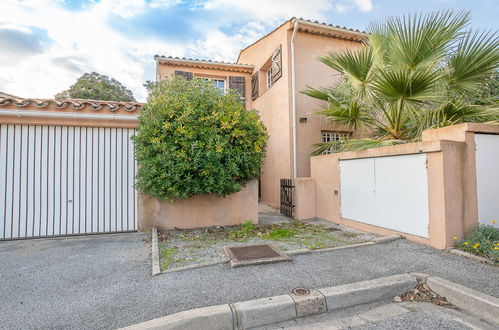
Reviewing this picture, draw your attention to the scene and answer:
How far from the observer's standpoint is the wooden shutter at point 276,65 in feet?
31.2

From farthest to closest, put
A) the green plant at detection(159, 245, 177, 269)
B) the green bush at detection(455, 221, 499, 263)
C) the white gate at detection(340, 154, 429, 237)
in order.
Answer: the white gate at detection(340, 154, 429, 237)
the green plant at detection(159, 245, 177, 269)
the green bush at detection(455, 221, 499, 263)

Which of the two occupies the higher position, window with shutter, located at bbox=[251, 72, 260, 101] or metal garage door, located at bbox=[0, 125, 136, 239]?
window with shutter, located at bbox=[251, 72, 260, 101]

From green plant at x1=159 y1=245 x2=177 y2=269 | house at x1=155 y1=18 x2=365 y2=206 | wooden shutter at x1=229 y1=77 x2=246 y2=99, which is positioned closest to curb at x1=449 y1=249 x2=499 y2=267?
green plant at x1=159 y1=245 x2=177 y2=269

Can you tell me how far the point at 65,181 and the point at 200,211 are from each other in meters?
3.35

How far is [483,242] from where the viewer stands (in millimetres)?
3820

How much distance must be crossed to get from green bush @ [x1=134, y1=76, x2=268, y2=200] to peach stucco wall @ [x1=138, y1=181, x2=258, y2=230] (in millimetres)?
476

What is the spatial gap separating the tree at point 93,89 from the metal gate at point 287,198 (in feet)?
65.5

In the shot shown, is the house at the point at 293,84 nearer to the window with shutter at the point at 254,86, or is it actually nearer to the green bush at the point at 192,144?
the window with shutter at the point at 254,86

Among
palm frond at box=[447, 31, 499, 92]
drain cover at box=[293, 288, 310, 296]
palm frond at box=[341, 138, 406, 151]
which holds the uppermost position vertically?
palm frond at box=[447, 31, 499, 92]

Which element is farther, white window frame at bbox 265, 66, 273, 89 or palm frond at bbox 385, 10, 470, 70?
white window frame at bbox 265, 66, 273, 89

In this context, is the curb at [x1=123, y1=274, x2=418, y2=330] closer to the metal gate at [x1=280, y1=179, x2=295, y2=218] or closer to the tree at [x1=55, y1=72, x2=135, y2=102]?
the metal gate at [x1=280, y1=179, x2=295, y2=218]

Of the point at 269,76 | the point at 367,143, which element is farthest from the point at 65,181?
the point at 269,76

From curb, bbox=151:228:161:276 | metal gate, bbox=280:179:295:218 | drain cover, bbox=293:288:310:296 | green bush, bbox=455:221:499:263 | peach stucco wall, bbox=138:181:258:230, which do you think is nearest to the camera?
drain cover, bbox=293:288:310:296

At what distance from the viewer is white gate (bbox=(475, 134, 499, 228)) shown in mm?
4340
